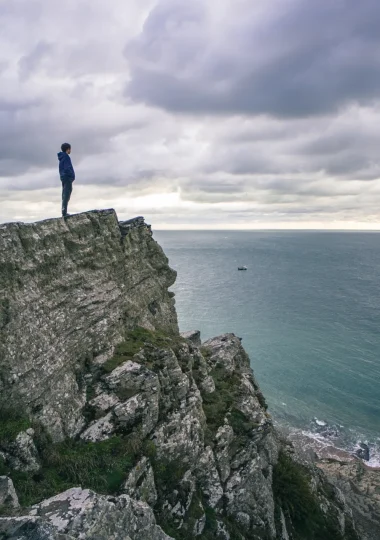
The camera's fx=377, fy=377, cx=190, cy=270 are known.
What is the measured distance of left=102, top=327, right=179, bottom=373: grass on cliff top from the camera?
64.4 feet

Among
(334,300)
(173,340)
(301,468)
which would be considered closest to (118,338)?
(173,340)

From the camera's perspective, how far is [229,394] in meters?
23.5

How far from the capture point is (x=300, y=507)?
67.8ft

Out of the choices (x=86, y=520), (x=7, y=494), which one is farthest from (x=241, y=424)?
(x=7, y=494)

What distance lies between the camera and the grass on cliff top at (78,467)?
42.5ft

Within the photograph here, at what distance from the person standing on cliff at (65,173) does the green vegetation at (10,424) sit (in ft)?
35.1

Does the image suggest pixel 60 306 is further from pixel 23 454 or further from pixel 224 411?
pixel 224 411

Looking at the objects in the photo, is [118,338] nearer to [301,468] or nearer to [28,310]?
[28,310]

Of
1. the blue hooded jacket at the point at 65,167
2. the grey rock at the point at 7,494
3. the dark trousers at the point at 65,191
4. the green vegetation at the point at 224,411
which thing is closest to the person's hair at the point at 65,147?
the blue hooded jacket at the point at 65,167

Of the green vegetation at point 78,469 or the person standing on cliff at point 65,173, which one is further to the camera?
the person standing on cliff at point 65,173

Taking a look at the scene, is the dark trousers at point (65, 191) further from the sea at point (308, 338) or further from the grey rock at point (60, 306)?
the sea at point (308, 338)

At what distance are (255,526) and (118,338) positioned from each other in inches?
457

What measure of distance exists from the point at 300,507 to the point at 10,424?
635 inches

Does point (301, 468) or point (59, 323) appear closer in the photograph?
point (59, 323)
